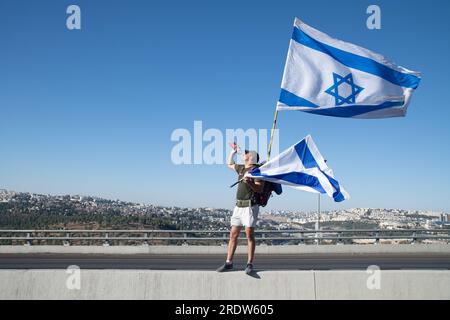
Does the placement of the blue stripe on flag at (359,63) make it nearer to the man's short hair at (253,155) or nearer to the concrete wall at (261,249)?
the man's short hair at (253,155)

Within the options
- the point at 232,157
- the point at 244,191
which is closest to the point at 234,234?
the point at 244,191

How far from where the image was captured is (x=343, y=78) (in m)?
7.55

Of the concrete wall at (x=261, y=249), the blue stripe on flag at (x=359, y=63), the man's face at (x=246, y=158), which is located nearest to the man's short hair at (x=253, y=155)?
the man's face at (x=246, y=158)

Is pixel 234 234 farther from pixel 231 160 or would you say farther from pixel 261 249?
pixel 261 249

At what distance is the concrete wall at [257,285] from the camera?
573cm

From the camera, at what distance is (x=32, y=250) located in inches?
848

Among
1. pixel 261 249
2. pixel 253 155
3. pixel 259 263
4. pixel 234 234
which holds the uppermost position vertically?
pixel 253 155

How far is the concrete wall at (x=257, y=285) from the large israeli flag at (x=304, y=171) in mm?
1393

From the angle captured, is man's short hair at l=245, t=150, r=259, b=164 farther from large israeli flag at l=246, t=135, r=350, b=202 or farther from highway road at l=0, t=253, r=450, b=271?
highway road at l=0, t=253, r=450, b=271

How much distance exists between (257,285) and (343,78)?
4.28m

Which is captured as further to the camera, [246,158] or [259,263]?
[259,263]

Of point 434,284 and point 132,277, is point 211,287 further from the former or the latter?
point 434,284

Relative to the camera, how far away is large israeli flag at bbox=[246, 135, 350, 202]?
6.46 m
